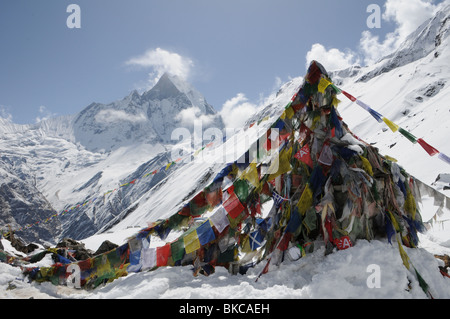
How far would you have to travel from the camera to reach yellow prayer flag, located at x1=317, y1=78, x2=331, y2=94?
7438 mm

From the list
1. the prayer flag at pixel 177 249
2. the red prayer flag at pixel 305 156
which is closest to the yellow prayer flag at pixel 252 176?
the red prayer flag at pixel 305 156

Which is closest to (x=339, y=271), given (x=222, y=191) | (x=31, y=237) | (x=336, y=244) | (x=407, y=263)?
(x=336, y=244)

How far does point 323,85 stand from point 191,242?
17.0ft

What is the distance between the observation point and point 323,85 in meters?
7.50

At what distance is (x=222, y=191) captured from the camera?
27.5 feet

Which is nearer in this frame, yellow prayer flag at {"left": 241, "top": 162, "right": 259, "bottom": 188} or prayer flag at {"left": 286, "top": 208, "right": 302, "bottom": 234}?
prayer flag at {"left": 286, "top": 208, "right": 302, "bottom": 234}

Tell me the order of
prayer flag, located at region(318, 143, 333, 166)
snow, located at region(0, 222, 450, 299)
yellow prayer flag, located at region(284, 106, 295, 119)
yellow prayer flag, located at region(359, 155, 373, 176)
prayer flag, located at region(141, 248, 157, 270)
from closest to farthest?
snow, located at region(0, 222, 450, 299) < yellow prayer flag, located at region(359, 155, 373, 176) < prayer flag, located at region(318, 143, 333, 166) < prayer flag, located at region(141, 248, 157, 270) < yellow prayer flag, located at region(284, 106, 295, 119)

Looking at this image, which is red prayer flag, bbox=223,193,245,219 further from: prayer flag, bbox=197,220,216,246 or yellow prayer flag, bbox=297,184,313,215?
yellow prayer flag, bbox=297,184,313,215

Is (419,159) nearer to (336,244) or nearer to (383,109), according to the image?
(336,244)

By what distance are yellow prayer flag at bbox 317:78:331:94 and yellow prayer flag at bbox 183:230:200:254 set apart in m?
4.85

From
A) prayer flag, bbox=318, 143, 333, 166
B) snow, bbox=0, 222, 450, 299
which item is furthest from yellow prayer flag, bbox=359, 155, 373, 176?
snow, bbox=0, 222, 450, 299

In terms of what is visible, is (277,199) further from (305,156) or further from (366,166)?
(366,166)

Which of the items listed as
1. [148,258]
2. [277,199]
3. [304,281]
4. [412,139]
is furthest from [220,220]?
[412,139]

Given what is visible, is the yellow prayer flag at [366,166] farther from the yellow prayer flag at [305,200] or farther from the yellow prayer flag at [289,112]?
the yellow prayer flag at [289,112]
